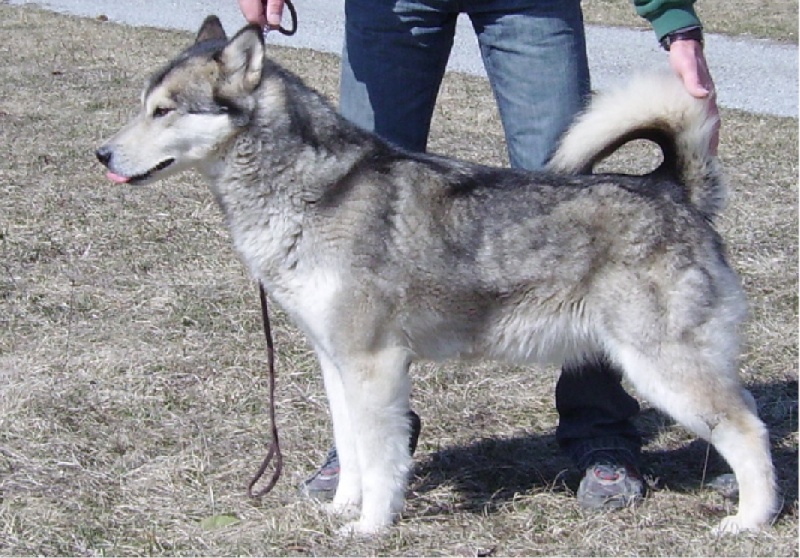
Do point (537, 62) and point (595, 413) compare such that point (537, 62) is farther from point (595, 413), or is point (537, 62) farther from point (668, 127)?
point (595, 413)

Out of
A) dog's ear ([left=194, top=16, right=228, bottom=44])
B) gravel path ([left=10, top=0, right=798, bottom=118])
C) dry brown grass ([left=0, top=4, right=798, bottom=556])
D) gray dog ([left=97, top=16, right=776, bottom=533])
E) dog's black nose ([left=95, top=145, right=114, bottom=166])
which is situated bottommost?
gravel path ([left=10, top=0, right=798, bottom=118])

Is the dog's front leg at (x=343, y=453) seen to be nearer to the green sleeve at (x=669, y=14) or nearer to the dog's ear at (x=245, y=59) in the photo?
the dog's ear at (x=245, y=59)

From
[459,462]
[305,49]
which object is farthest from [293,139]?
[305,49]

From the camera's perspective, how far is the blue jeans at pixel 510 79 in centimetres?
356

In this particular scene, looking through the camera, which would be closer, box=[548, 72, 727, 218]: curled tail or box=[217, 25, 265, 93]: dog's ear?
box=[217, 25, 265, 93]: dog's ear

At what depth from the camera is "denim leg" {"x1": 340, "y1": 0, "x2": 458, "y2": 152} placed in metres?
3.60

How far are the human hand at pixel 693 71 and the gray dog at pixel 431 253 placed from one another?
4 centimetres

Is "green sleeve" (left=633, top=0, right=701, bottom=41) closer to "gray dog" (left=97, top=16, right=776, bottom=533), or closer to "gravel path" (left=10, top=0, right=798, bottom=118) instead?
"gray dog" (left=97, top=16, right=776, bottom=533)

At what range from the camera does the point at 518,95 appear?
3615mm

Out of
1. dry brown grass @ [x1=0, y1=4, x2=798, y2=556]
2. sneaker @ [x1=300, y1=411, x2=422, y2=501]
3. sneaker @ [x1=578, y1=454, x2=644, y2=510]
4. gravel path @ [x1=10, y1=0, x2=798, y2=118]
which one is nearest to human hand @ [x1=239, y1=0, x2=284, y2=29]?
sneaker @ [x1=300, y1=411, x2=422, y2=501]

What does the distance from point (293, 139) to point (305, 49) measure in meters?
8.95

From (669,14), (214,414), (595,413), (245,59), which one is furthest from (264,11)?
(595,413)

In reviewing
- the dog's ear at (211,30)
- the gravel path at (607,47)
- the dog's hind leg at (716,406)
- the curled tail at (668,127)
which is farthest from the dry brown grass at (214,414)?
the gravel path at (607,47)

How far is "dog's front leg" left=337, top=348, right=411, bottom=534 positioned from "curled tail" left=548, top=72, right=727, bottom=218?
2.79ft
